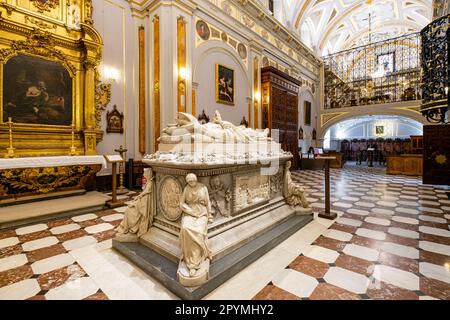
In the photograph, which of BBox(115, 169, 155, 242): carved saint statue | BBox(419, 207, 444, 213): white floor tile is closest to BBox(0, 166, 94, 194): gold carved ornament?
BBox(115, 169, 155, 242): carved saint statue

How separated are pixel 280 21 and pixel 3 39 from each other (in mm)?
9787

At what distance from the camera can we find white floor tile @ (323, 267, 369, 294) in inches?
72.1

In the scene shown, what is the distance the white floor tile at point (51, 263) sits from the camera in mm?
2137

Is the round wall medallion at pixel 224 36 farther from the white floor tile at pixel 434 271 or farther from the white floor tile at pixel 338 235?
the white floor tile at pixel 434 271

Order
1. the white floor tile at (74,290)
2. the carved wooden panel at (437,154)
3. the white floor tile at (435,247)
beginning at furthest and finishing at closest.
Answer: the carved wooden panel at (437,154), the white floor tile at (435,247), the white floor tile at (74,290)

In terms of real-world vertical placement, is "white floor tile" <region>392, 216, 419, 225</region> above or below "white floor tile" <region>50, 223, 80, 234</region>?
above

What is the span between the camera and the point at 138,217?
2641mm

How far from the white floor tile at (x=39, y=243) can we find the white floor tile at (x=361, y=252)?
3.52 metres

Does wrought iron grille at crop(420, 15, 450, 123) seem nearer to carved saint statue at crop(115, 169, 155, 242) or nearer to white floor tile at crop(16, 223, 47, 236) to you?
carved saint statue at crop(115, 169, 155, 242)

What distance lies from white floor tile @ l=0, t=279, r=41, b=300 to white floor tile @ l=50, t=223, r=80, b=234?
130 cm

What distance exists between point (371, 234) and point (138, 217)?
120 inches

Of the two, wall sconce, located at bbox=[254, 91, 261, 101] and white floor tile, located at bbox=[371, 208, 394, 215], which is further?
wall sconce, located at bbox=[254, 91, 261, 101]

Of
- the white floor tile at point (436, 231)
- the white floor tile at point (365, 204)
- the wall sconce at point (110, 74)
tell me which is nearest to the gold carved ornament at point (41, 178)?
the wall sconce at point (110, 74)

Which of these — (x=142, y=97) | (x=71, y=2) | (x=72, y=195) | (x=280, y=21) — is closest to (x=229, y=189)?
(x=72, y=195)
